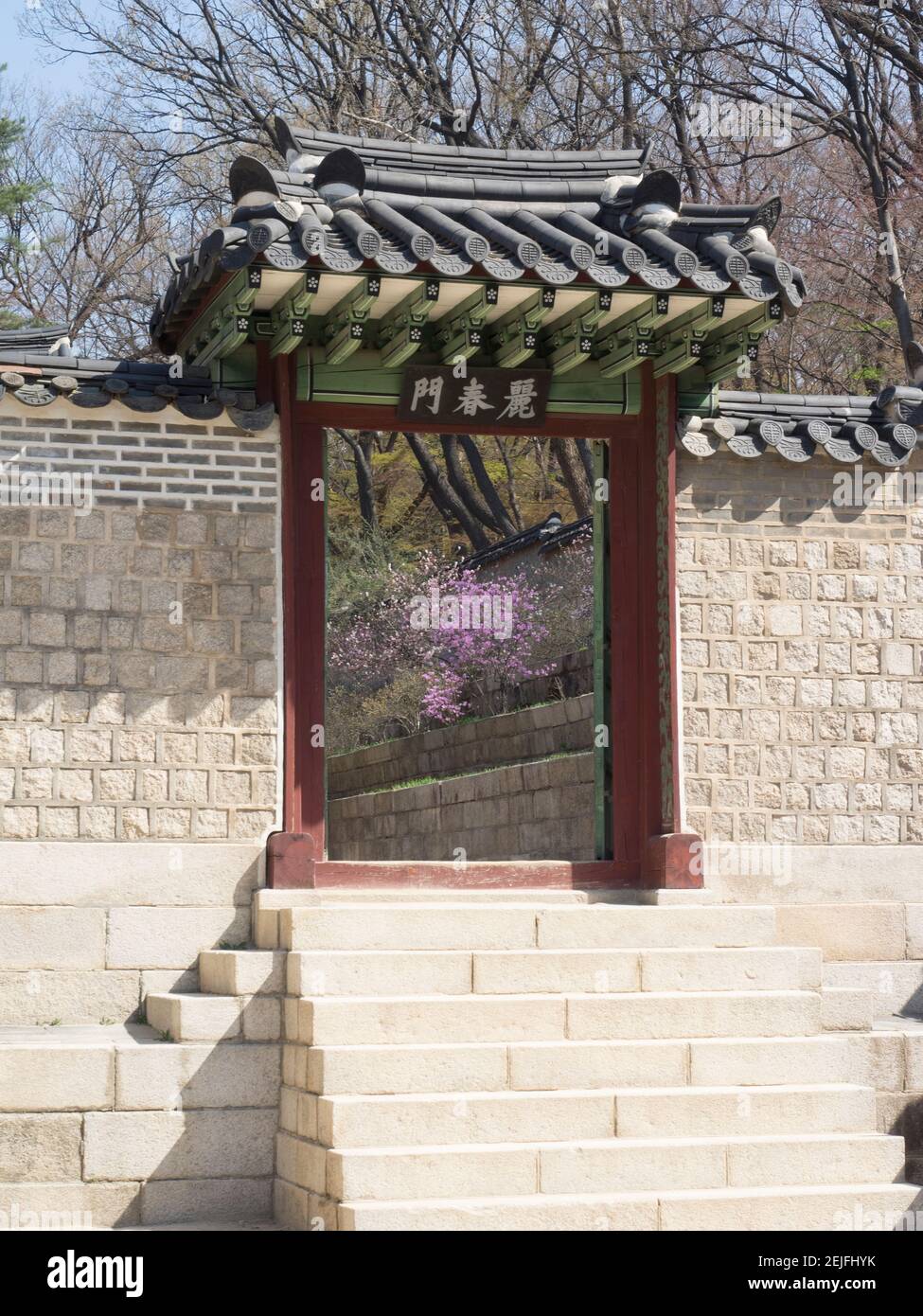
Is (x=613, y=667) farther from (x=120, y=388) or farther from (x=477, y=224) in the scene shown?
(x=120, y=388)

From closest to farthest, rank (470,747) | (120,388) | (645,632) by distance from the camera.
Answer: (120,388) → (645,632) → (470,747)

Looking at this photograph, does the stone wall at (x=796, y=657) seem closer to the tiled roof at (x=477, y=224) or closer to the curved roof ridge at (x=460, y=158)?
the tiled roof at (x=477, y=224)

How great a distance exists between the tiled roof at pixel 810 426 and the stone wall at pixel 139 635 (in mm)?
2244

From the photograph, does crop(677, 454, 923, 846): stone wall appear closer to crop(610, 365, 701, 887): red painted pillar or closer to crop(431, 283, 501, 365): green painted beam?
crop(610, 365, 701, 887): red painted pillar

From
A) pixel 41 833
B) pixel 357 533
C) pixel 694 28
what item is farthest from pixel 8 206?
pixel 41 833

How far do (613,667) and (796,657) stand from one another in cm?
96

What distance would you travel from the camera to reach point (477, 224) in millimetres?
6934

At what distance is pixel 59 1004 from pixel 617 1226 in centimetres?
275

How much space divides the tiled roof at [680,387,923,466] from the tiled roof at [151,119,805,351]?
940mm

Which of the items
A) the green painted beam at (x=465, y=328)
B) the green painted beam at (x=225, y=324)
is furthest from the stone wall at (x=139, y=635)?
the green painted beam at (x=465, y=328)

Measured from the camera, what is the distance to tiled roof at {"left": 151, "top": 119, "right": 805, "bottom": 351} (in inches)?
257

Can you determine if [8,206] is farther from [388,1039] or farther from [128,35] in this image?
[388,1039]

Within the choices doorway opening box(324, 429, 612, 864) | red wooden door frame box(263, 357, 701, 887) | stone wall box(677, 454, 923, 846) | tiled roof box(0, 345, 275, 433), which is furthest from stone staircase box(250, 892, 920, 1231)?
tiled roof box(0, 345, 275, 433)

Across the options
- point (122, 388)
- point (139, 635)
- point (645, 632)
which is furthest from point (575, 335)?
point (139, 635)
